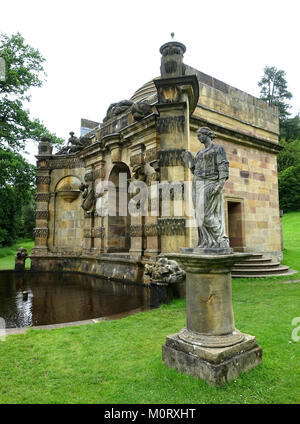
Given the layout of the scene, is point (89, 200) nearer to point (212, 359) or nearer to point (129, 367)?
point (129, 367)

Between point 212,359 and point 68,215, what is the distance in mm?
12178

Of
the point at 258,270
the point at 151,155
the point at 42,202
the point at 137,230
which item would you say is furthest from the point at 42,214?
the point at 258,270

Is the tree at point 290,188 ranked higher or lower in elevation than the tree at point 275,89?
lower

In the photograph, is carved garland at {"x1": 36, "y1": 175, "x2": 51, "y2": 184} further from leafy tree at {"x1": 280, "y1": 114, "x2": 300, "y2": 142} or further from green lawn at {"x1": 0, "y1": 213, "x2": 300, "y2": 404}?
leafy tree at {"x1": 280, "y1": 114, "x2": 300, "y2": 142}

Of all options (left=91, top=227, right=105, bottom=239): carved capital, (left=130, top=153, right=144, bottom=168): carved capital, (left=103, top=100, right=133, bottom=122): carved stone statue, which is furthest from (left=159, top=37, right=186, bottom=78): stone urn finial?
(left=91, top=227, right=105, bottom=239): carved capital

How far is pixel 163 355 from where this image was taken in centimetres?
328

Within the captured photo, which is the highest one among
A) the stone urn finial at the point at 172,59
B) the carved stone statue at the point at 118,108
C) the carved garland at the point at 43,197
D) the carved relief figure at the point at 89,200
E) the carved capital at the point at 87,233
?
the carved stone statue at the point at 118,108

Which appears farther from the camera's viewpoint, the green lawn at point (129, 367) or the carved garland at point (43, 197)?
the carved garland at point (43, 197)

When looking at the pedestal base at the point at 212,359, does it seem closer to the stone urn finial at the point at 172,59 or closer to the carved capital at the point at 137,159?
the carved capital at the point at 137,159

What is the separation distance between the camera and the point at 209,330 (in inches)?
122

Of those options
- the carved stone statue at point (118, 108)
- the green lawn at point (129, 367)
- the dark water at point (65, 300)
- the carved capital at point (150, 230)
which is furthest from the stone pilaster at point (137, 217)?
A: the green lawn at point (129, 367)

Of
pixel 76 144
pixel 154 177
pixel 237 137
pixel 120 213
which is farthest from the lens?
pixel 76 144

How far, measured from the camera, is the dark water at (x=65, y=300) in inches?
222

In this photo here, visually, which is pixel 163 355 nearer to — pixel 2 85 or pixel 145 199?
pixel 145 199
